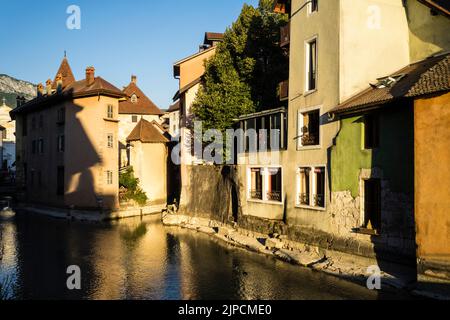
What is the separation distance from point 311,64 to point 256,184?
10.0 meters

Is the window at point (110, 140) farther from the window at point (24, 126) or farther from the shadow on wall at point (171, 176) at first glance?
the window at point (24, 126)

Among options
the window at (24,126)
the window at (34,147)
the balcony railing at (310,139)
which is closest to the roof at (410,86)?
the balcony railing at (310,139)

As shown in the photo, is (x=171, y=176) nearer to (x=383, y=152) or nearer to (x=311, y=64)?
(x=311, y=64)

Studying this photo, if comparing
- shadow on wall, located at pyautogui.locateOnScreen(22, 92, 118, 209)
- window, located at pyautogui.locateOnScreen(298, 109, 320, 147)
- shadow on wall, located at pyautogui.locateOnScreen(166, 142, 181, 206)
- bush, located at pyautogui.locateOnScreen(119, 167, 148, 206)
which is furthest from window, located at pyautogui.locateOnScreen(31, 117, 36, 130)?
window, located at pyautogui.locateOnScreen(298, 109, 320, 147)

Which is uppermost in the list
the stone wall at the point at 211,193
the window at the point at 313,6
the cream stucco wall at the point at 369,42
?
the window at the point at 313,6

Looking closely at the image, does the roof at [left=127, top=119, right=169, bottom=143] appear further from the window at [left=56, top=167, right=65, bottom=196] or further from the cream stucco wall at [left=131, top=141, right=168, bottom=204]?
the window at [left=56, top=167, right=65, bottom=196]

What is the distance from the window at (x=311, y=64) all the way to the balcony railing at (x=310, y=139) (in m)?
2.84

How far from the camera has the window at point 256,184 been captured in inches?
1199

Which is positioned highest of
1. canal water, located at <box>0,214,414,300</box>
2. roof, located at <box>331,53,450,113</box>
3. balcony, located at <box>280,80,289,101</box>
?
balcony, located at <box>280,80,289,101</box>

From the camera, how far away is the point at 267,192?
96.9ft

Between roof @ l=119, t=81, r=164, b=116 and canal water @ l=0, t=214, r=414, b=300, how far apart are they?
95.1 ft

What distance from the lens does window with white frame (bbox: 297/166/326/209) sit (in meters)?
23.9

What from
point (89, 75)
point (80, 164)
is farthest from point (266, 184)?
point (89, 75)
